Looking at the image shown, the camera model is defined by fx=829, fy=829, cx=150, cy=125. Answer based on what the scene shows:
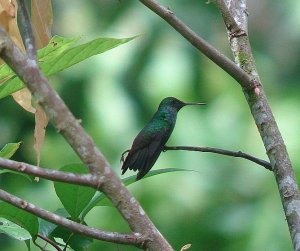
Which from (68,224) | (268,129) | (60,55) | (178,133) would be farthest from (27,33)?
(178,133)

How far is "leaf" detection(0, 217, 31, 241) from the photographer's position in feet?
2.84

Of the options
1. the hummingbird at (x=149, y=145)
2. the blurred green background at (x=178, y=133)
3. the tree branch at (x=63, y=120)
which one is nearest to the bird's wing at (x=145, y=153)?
the hummingbird at (x=149, y=145)

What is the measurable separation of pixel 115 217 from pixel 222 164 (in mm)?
553

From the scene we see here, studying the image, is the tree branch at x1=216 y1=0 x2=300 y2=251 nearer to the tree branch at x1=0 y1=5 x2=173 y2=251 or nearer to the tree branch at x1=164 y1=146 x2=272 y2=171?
the tree branch at x1=164 y1=146 x2=272 y2=171

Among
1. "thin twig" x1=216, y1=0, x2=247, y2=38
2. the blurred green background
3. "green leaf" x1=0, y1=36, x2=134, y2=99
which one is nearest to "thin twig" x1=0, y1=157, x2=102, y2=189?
"green leaf" x1=0, y1=36, x2=134, y2=99

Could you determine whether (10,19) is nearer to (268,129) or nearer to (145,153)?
(145,153)

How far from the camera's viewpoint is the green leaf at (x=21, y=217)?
928 mm

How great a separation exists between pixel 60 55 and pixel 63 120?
16cm

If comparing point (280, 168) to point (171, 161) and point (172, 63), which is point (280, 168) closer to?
point (171, 161)

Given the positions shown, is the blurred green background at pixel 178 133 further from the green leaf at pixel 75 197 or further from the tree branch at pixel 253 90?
the green leaf at pixel 75 197

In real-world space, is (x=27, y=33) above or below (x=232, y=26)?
below

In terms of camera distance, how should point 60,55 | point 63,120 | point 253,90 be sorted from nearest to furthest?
point 63,120, point 60,55, point 253,90

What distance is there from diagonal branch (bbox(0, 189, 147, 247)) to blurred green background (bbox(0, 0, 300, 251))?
7.14ft

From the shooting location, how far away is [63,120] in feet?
2.34
